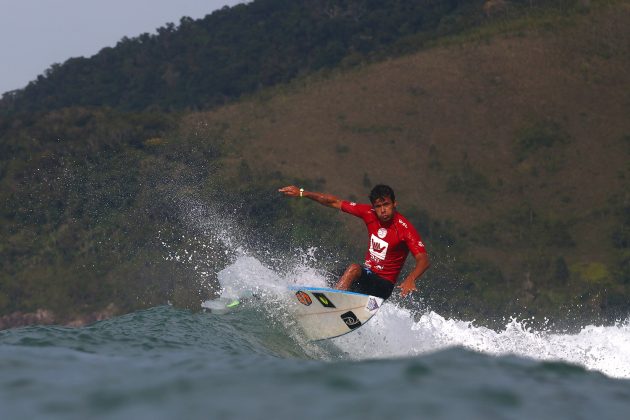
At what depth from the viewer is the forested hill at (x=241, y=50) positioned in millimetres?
73938

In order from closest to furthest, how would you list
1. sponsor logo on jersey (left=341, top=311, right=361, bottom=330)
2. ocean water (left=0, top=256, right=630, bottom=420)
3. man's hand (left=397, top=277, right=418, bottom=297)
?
1. ocean water (left=0, top=256, right=630, bottom=420)
2. man's hand (left=397, top=277, right=418, bottom=297)
3. sponsor logo on jersey (left=341, top=311, right=361, bottom=330)

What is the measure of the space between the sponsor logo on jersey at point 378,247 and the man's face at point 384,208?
1.08 ft

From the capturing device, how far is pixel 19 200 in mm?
51344

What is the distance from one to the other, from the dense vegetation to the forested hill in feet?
25.9

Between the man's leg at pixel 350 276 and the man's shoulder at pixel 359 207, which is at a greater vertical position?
the man's shoulder at pixel 359 207

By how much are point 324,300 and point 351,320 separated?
414mm

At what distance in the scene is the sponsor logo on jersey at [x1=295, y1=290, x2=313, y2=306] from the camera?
11570 mm

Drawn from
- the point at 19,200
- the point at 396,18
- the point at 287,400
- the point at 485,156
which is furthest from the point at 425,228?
the point at 287,400

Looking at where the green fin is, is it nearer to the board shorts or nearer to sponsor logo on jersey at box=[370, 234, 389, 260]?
the board shorts

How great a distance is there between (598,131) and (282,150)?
16.7 m

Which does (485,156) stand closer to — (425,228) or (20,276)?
(425,228)

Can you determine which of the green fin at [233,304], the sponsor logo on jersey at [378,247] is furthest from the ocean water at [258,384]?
the green fin at [233,304]

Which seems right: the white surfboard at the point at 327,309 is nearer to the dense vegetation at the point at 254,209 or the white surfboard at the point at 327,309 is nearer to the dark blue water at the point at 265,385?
the dark blue water at the point at 265,385

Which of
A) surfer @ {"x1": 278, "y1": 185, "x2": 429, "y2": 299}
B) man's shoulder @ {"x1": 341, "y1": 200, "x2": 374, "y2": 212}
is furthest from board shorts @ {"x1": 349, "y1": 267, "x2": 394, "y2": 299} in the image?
man's shoulder @ {"x1": 341, "y1": 200, "x2": 374, "y2": 212}
